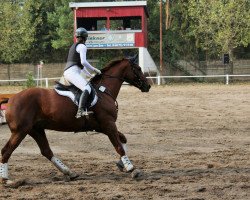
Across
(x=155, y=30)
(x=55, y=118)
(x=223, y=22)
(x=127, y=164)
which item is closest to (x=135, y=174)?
(x=127, y=164)

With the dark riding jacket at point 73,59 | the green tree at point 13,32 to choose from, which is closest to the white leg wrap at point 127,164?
the dark riding jacket at point 73,59

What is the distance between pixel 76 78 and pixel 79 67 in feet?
1.08

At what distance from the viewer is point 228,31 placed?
45.6 meters

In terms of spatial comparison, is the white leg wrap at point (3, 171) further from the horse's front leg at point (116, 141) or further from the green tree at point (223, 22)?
the green tree at point (223, 22)

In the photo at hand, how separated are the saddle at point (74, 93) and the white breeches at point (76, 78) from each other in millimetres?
113

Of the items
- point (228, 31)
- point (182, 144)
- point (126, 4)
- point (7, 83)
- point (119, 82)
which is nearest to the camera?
point (119, 82)

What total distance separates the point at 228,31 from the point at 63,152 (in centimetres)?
3588

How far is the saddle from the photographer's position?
9477mm

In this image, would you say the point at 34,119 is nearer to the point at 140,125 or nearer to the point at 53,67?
the point at 140,125

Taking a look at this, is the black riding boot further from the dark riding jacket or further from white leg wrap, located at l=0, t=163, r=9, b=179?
white leg wrap, located at l=0, t=163, r=9, b=179

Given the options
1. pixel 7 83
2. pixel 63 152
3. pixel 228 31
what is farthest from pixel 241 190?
pixel 7 83

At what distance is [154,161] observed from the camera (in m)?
10.8

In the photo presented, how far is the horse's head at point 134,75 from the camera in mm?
10312

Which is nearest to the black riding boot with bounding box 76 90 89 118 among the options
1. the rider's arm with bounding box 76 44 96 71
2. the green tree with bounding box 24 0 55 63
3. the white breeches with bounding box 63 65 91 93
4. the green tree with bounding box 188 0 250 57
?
the white breeches with bounding box 63 65 91 93
